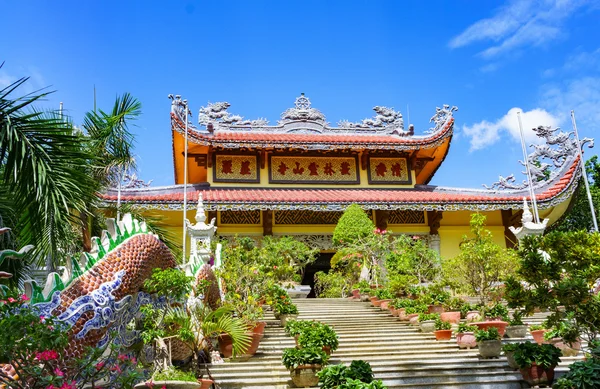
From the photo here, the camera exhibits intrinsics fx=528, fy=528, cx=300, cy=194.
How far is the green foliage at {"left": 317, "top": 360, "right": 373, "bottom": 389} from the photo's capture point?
5.57m

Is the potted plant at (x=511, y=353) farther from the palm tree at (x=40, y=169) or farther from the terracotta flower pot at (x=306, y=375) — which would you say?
the palm tree at (x=40, y=169)

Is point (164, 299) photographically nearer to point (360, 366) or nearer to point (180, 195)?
point (360, 366)

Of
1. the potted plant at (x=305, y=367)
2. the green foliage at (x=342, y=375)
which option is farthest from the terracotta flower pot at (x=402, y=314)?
the green foliage at (x=342, y=375)

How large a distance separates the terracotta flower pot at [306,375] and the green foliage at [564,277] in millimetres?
2557

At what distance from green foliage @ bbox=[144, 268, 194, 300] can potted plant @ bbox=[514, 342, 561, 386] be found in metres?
4.26

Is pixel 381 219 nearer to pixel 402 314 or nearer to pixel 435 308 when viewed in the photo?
pixel 435 308

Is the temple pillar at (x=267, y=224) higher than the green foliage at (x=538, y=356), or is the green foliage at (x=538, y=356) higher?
the temple pillar at (x=267, y=224)

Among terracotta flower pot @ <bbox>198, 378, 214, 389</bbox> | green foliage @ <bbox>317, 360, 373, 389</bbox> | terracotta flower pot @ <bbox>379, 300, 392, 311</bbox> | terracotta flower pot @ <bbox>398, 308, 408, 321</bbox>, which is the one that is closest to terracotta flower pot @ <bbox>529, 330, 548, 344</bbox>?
terracotta flower pot @ <bbox>398, 308, 408, 321</bbox>

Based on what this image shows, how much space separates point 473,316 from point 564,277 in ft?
10.6

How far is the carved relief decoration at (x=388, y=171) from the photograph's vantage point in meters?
17.7

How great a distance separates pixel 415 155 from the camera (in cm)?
1783

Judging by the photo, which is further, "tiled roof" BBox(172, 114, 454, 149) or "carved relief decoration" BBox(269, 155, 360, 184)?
"carved relief decoration" BBox(269, 155, 360, 184)

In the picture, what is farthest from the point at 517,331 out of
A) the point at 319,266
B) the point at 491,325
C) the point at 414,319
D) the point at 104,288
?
the point at 319,266

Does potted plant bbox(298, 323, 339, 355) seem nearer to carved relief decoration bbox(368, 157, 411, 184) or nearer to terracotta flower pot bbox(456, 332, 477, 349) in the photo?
terracotta flower pot bbox(456, 332, 477, 349)
